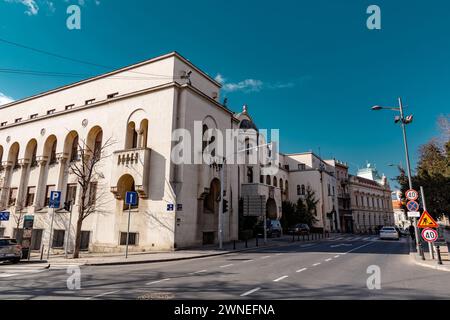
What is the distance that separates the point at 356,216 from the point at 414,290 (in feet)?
203

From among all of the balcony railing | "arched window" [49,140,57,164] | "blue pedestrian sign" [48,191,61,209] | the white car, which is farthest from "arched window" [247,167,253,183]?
"blue pedestrian sign" [48,191,61,209]

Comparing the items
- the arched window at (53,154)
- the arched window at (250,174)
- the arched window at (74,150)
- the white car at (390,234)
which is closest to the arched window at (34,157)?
the arched window at (53,154)

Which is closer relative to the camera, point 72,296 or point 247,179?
point 72,296

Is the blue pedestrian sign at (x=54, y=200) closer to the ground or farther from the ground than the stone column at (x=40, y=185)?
closer to the ground

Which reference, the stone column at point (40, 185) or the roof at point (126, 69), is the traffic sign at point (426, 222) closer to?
the roof at point (126, 69)

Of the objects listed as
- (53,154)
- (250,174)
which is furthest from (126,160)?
(250,174)

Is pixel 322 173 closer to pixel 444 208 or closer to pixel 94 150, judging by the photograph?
pixel 444 208

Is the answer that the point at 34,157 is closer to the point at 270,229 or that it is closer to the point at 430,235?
the point at 270,229

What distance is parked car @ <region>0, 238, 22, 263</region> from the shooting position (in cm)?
1565

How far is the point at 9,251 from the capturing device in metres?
15.9

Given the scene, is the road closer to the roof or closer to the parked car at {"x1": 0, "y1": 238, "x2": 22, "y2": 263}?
the parked car at {"x1": 0, "y1": 238, "x2": 22, "y2": 263}

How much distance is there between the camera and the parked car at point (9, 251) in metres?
15.6
